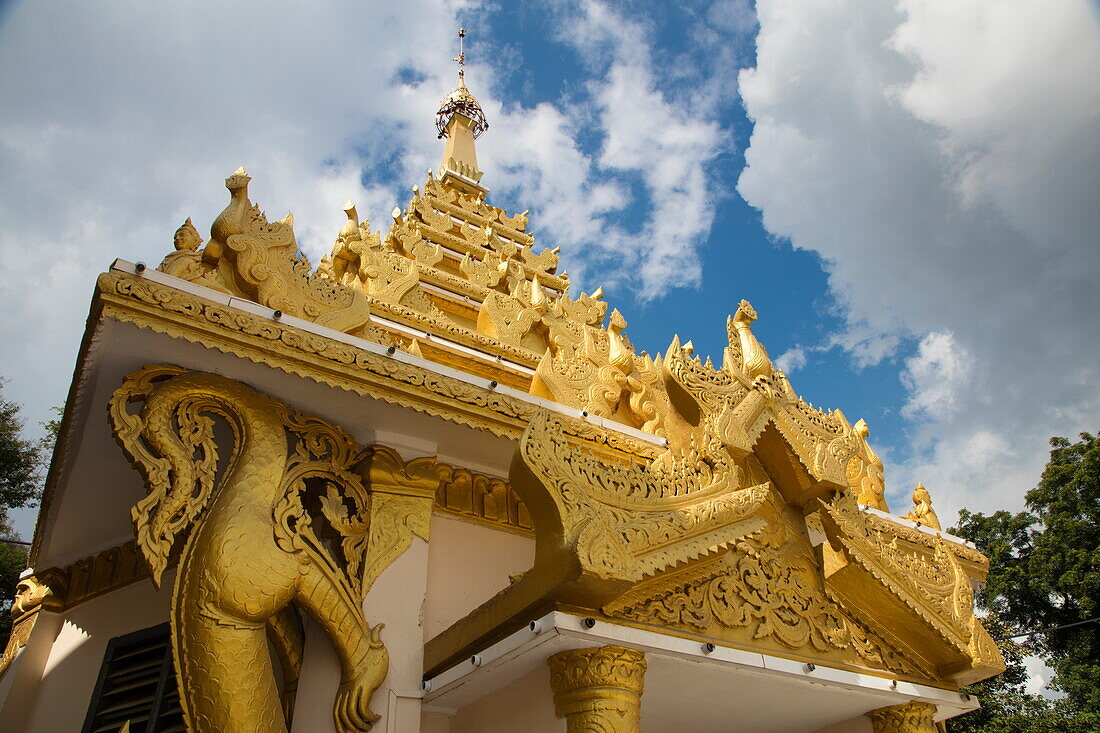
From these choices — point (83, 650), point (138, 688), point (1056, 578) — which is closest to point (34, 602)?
point (83, 650)

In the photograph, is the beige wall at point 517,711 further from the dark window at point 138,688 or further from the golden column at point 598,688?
the dark window at point 138,688

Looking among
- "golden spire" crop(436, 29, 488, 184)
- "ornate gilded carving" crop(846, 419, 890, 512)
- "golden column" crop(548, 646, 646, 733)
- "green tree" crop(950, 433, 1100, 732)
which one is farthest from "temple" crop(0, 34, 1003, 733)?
"green tree" crop(950, 433, 1100, 732)

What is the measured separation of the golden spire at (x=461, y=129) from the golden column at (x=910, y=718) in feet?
33.1

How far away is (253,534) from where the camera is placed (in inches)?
167

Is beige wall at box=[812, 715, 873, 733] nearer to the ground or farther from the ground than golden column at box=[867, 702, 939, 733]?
farther from the ground

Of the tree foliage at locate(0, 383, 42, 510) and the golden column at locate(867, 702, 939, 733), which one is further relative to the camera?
the tree foliage at locate(0, 383, 42, 510)

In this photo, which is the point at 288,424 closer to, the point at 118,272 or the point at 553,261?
the point at 118,272

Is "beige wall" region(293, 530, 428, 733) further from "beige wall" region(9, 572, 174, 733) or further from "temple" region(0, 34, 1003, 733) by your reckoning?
"beige wall" region(9, 572, 174, 733)

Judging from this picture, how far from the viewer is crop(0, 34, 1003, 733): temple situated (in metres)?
3.87

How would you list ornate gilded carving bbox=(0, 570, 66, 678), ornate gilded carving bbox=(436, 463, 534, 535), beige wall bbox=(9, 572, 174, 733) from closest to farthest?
1. ornate gilded carving bbox=(436, 463, 534, 535)
2. beige wall bbox=(9, 572, 174, 733)
3. ornate gilded carving bbox=(0, 570, 66, 678)

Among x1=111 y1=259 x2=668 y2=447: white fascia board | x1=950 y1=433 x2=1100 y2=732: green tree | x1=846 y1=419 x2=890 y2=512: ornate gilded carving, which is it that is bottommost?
x1=111 y1=259 x2=668 y2=447: white fascia board

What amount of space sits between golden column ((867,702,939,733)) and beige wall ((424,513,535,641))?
2.29m

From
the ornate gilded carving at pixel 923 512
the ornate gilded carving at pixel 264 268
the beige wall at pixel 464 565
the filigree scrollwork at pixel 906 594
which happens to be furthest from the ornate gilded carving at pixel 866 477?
the ornate gilded carving at pixel 264 268

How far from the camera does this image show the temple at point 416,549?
12.7 ft
